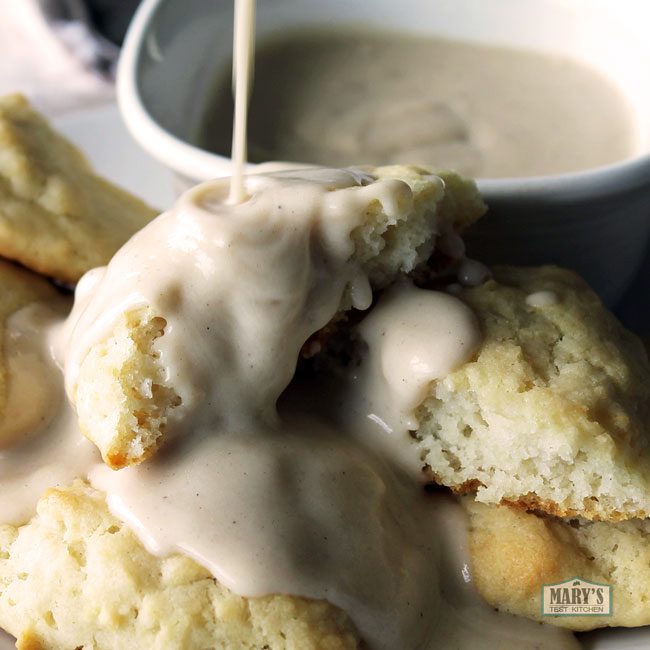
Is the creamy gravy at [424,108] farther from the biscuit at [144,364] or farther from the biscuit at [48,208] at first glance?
the biscuit at [144,364]

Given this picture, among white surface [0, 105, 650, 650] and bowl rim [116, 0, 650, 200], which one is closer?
bowl rim [116, 0, 650, 200]

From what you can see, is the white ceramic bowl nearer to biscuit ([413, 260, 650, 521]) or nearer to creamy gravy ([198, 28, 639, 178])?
creamy gravy ([198, 28, 639, 178])

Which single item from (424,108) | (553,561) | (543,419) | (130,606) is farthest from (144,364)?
(424,108)

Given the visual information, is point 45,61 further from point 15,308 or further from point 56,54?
point 15,308

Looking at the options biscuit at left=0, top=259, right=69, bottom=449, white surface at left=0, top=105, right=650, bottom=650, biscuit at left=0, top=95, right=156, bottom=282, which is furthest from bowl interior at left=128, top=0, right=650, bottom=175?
biscuit at left=0, top=259, right=69, bottom=449

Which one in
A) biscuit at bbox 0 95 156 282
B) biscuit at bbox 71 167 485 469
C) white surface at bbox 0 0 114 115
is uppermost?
biscuit at bbox 71 167 485 469

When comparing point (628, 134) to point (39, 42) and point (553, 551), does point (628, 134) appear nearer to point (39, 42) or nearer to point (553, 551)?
point (553, 551)

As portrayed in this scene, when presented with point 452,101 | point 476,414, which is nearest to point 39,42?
point 452,101
